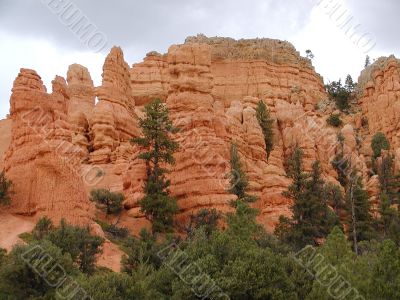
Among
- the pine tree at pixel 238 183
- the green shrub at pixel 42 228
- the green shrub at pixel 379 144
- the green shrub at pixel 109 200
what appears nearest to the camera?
the green shrub at pixel 42 228

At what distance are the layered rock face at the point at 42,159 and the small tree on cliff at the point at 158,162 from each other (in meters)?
3.96

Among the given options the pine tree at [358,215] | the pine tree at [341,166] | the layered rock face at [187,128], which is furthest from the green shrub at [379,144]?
the pine tree at [358,215]

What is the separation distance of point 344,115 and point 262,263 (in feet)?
205

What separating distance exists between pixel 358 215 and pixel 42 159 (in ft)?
74.5

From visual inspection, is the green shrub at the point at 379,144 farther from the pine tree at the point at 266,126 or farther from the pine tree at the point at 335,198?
the pine tree at the point at 335,198

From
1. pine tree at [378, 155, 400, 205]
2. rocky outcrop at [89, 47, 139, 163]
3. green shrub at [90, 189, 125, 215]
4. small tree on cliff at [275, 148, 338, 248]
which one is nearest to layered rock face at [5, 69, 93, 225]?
green shrub at [90, 189, 125, 215]

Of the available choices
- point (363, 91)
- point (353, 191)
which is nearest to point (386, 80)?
point (363, 91)

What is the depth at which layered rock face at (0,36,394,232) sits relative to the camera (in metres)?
34.8

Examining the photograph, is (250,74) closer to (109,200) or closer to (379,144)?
(379,144)

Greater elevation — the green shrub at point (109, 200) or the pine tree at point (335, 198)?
the green shrub at point (109, 200)

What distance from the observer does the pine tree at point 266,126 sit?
57.9 metres

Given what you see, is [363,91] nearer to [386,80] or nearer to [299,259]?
[386,80]

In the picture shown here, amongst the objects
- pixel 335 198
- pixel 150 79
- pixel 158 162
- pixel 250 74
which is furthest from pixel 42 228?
pixel 250 74

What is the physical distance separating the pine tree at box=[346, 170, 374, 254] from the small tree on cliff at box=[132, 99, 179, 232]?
12.6 meters
